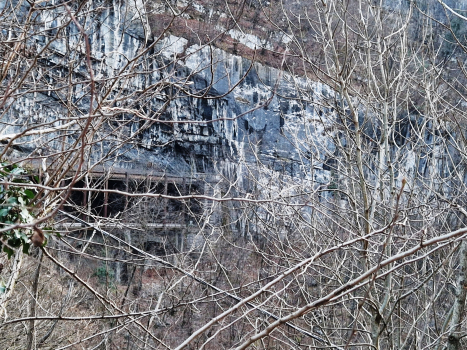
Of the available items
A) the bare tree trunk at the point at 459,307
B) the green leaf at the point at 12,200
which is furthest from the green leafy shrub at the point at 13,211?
the bare tree trunk at the point at 459,307

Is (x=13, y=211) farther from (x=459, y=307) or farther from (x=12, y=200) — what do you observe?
(x=459, y=307)

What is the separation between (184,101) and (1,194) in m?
21.0

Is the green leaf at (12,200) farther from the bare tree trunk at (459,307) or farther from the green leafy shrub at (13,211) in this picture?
the bare tree trunk at (459,307)

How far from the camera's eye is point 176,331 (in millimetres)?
11688

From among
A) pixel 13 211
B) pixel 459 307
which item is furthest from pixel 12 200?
pixel 459 307

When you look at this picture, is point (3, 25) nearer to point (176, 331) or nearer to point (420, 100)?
point (176, 331)

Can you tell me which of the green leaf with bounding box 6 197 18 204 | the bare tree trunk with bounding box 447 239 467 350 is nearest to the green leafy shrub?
the green leaf with bounding box 6 197 18 204

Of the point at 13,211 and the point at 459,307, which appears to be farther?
the point at 459,307

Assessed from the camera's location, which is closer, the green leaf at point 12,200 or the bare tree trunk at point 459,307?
the green leaf at point 12,200

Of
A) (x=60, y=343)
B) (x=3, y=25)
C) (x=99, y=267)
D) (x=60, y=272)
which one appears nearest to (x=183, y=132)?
(x=99, y=267)

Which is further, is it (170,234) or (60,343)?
(170,234)

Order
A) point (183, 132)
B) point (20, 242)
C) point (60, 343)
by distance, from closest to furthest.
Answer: point (20, 242)
point (60, 343)
point (183, 132)

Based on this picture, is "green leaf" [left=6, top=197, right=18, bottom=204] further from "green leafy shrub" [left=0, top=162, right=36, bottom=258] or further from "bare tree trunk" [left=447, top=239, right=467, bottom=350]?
"bare tree trunk" [left=447, top=239, right=467, bottom=350]

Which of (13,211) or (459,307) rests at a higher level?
(13,211)
